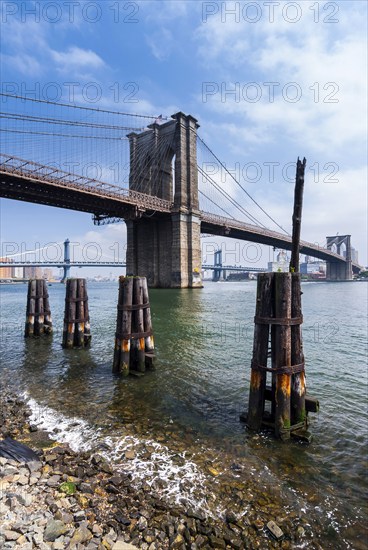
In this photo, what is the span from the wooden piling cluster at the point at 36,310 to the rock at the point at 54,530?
1311cm

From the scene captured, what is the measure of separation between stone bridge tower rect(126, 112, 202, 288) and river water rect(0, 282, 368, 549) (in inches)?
1754

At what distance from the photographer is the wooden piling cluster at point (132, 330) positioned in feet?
29.6

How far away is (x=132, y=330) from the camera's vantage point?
369 inches

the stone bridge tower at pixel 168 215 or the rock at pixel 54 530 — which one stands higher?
the stone bridge tower at pixel 168 215

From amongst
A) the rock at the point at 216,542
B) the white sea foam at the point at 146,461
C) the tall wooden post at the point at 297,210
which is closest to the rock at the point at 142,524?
the white sea foam at the point at 146,461

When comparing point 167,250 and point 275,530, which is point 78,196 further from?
point 275,530

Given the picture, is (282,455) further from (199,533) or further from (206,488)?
(199,533)

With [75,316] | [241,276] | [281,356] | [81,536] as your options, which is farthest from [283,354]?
[241,276]

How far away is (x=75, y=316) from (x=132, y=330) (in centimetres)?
459

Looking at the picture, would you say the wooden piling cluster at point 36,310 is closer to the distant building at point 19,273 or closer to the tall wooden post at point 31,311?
the tall wooden post at point 31,311

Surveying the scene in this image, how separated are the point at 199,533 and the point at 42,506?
6.06ft

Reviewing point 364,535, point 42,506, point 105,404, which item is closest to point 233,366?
point 105,404

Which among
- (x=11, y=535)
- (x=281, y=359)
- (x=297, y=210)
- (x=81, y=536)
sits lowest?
(x=81, y=536)

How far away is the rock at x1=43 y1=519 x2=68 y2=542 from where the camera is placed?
10.3ft
